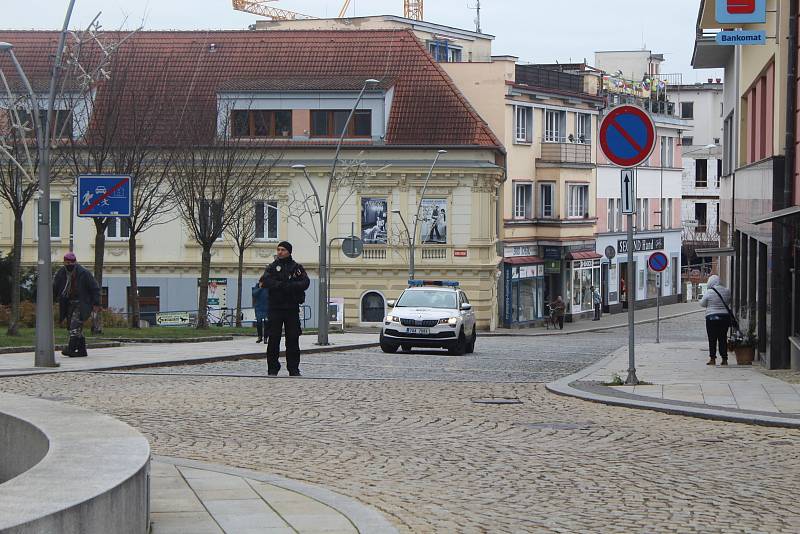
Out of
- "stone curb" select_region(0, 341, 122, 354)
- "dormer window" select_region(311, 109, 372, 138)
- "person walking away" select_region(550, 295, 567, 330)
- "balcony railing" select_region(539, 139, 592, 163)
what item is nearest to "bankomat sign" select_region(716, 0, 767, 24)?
"stone curb" select_region(0, 341, 122, 354)

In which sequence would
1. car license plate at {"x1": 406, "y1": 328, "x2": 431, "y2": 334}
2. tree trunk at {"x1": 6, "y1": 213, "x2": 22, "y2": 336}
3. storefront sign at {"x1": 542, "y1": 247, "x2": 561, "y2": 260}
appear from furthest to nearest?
storefront sign at {"x1": 542, "y1": 247, "x2": 561, "y2": 260}
car license plate at {"x1": 406, "y1": 328, "x2": 431, "y2": 334}
tree trunk at {"x1": 6, "y1": 213, "x2": 22, "y2": 336}

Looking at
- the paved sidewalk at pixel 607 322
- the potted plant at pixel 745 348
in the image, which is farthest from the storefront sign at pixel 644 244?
the potted plant at pixel 745 348

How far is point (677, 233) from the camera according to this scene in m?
95.9

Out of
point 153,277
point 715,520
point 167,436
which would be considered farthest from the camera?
point 153,277

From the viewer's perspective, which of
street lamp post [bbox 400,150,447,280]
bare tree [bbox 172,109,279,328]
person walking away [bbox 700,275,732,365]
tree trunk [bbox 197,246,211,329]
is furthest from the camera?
street lamp post [bbox 400,150,447,280]

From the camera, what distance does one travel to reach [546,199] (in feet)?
241

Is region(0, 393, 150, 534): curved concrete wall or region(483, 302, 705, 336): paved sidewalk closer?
region(0, 393, 150, 534): curved concrete wall

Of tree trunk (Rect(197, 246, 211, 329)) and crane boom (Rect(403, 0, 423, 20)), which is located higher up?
crane boom (Rect(403, 0, 423, 20))

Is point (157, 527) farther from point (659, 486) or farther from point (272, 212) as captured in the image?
point (272, 212)

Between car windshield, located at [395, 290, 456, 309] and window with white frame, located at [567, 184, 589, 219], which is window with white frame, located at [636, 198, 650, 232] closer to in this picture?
window with white frame, located at [567, 184, 589, 219]

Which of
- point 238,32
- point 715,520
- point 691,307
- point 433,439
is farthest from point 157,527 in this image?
point 691,307

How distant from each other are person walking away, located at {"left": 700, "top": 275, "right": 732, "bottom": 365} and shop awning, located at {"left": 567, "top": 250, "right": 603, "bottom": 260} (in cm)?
4767

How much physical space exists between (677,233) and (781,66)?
7370cm

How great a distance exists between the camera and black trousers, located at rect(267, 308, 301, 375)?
19.4m
